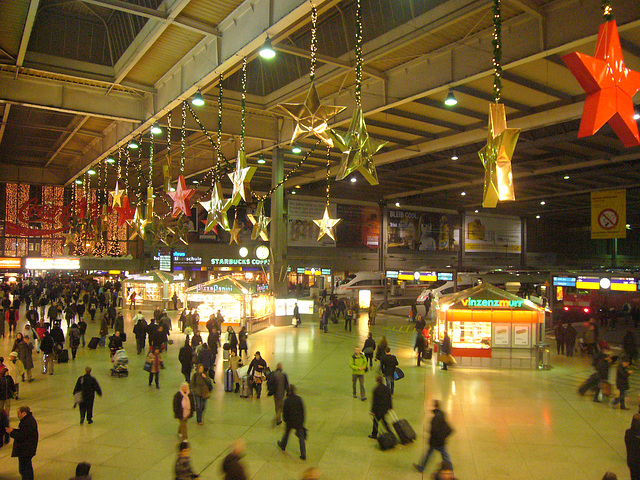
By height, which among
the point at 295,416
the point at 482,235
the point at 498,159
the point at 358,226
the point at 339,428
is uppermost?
the point at 358,226

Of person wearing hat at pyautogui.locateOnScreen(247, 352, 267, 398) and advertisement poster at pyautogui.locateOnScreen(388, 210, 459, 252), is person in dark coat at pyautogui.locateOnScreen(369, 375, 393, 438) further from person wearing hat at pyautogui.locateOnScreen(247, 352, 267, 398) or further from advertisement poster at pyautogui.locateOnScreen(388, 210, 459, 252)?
advertisement poster at pyautogui.locateOnScreen(388, 210, 459, 252)

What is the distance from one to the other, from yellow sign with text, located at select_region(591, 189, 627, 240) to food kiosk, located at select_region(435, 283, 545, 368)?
493 inches

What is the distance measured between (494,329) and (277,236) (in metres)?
11.9

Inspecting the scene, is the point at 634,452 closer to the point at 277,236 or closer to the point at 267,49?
the point at 267,49

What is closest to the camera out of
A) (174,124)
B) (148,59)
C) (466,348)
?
(148,59)

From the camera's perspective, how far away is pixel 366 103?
16.1 meters

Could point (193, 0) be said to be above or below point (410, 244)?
above

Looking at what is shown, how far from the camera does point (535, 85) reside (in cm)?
1481

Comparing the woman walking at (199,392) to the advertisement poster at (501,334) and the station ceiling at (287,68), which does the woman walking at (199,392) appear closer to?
the station ceiling at (287,68)

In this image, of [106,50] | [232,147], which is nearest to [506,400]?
[106,50]

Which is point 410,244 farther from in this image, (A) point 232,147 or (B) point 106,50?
(B) point 106,50

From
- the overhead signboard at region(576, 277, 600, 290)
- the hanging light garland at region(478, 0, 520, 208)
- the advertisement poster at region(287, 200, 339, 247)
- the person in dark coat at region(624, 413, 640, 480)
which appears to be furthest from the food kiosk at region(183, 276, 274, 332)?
the hanging light garland at region(478, 0, 520, 208)

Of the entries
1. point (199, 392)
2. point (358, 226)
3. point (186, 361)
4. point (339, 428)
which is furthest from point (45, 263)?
point (339, 428)

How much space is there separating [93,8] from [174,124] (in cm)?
708
